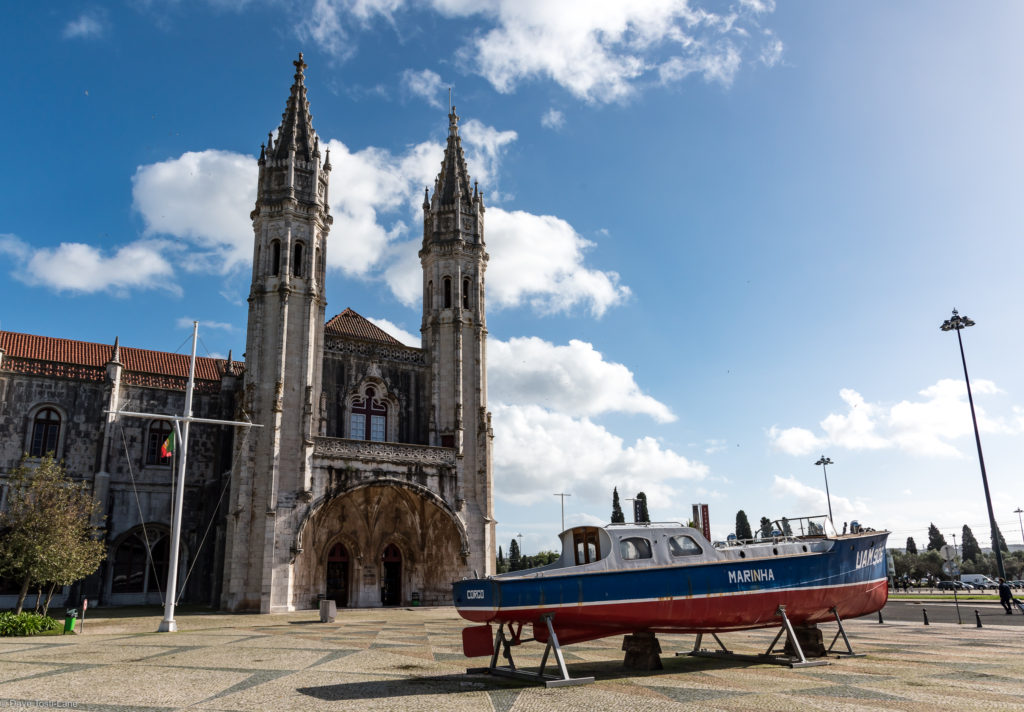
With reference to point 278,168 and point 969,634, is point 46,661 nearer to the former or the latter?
point 969,634

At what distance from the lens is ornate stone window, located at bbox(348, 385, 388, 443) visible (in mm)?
35594

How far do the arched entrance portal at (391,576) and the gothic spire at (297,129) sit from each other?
2003cm

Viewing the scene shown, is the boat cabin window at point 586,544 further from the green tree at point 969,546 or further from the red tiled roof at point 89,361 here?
the green tree at point 969,546

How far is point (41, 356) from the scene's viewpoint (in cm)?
3550

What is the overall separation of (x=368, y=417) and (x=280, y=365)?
5699mm

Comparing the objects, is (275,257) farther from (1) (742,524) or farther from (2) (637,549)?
(1) (742,524)

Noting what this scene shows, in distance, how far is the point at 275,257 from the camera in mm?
34375

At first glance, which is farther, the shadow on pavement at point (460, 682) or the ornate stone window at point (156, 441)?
the ornate stone window at point (156, 441)

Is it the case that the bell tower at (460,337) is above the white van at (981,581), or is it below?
above

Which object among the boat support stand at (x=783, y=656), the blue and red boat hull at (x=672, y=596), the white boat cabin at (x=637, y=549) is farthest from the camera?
the boat support stand at (x=783, y=656)

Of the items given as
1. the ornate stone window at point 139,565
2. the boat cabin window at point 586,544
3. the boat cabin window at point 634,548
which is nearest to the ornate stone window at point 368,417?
the ornate stone window at point 139,565

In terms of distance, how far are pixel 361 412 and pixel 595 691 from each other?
2749 cm

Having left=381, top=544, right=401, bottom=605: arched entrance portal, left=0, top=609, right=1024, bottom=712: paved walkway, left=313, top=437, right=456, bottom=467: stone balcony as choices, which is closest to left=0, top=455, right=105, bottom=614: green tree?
left=0, top=609, right=1024, bottom=712: paved walkway

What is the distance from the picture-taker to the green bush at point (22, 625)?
18328 mm
